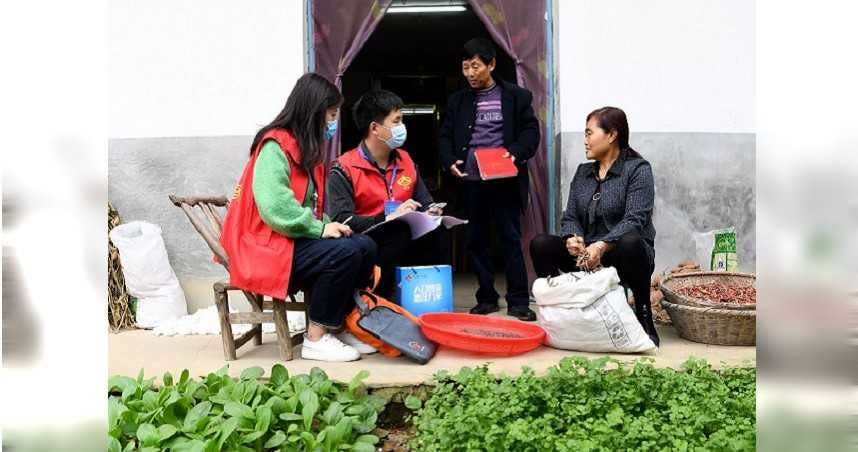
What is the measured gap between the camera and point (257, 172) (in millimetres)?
3289

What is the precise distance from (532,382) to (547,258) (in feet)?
3.63

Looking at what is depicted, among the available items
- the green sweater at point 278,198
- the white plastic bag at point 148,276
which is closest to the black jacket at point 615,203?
the green sweater at point 278,198

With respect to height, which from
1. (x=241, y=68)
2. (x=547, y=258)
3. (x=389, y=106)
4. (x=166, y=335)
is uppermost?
(x=241, y=68)

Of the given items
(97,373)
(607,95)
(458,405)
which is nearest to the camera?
(97,373)

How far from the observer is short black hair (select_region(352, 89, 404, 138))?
12.8 ft

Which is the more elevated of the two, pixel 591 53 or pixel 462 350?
pixel 591 53

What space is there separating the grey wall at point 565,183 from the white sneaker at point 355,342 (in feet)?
5.91

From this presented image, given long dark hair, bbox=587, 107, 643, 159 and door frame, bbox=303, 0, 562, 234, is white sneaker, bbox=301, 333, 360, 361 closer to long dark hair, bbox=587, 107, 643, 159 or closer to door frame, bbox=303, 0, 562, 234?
long dark hair, bbox=587, 107, 643, 159

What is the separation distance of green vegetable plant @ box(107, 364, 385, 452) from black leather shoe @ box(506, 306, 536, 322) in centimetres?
167

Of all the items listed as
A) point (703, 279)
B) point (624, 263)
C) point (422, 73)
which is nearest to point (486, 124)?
point (624, 263)

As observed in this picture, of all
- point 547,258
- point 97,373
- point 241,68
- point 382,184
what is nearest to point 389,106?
point 382,184

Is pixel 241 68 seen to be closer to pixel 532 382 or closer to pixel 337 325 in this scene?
pixel 337 325

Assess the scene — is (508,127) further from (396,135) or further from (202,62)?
(202,62)

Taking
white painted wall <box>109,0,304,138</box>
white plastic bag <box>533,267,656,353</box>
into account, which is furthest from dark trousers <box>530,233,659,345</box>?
white painted wall <box>109,0,304,138</box>
